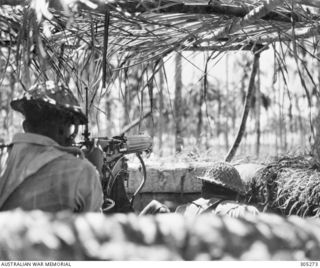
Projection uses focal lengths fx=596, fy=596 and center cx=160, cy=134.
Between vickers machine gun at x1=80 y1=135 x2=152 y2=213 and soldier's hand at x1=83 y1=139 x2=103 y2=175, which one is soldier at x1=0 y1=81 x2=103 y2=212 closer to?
soldier's hand at x1=83 y1=139 x2=103 y2=175

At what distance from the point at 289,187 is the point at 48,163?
2.74 m

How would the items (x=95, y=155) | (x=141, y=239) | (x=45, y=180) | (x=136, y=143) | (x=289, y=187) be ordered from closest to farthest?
(x=141, y=239) < (x=45, y=180) < (x=95, y=155) < (x=136, y=143) < (x=289, y=187)

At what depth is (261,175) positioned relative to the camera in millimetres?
5152

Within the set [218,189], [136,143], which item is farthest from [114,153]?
[218,189]

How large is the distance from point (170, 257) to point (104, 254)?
0.20 meters

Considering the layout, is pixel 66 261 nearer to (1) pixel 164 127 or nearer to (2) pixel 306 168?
(2) pixel 306 168

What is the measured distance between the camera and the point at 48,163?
2410mm

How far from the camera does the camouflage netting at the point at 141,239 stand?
177cm

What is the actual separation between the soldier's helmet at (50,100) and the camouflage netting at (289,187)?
2321 mm

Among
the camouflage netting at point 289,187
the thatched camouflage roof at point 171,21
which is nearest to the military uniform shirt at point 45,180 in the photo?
the thatched camouflage roof at point 171,21

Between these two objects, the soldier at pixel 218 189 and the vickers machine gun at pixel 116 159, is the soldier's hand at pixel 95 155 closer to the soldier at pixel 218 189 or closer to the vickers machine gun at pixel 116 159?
the vickers machine gun at pixel 116 159

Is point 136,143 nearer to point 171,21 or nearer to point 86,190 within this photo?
point 171,21

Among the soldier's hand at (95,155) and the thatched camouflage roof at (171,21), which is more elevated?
the thatched camouflage roof at (171,21)

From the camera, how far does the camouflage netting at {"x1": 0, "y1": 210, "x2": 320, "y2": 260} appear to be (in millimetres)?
1773
